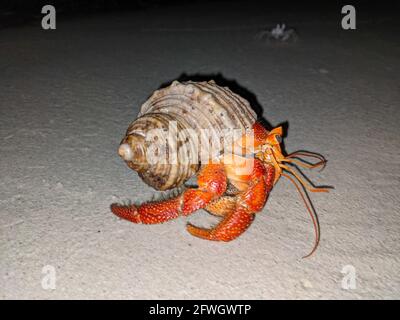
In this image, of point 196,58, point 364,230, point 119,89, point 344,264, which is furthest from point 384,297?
point 196,58

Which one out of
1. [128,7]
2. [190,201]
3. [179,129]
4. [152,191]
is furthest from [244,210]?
[128,7]

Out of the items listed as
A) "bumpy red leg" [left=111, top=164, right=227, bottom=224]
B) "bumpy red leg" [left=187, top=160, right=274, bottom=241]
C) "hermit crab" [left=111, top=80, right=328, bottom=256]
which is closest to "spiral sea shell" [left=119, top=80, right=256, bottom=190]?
"hermit crab" [left=111, top=80, right=328, bottom=256]

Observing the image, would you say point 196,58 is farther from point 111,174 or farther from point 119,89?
point 111,174

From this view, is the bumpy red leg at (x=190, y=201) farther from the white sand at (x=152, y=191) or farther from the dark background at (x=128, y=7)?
the dark background at (x=128, y=7)

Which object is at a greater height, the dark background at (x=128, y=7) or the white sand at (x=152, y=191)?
the dark background at (x=128, y=7)

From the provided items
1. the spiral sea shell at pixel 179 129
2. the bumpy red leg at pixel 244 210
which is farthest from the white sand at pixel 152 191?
the spiral sea shell at pixel 179 129

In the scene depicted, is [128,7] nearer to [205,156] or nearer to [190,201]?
[205,156]

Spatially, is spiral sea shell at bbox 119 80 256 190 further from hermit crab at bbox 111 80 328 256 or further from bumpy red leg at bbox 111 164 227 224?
bumpy red leg at bbox 111 164 227 224
